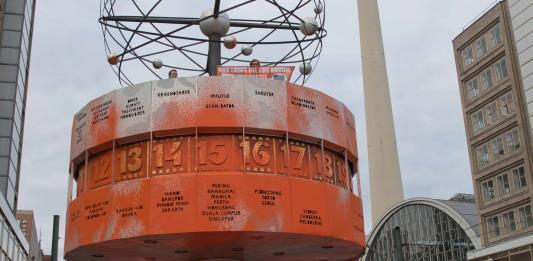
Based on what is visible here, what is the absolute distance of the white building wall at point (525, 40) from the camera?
63.4m

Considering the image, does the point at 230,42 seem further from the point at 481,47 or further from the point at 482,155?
the point at 481,47

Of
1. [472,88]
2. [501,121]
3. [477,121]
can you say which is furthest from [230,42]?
[472,88]

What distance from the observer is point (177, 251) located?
22.4 meters

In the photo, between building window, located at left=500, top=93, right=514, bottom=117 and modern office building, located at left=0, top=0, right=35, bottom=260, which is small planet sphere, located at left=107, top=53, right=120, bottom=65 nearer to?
modern office building, located at left=0, top=0, right=35, bottom=260

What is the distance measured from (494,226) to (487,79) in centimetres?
1487

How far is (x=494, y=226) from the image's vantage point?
225 feet

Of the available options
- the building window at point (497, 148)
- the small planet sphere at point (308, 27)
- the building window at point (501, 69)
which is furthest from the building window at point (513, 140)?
the small planet sphere at point (308, 27)

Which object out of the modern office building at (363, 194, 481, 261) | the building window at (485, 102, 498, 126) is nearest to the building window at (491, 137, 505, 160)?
the building window at (485, 102, 498, 126)

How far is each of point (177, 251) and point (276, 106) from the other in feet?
18.4

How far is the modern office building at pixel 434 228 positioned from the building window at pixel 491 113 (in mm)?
10875

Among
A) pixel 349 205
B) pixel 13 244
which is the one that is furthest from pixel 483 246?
pixel 349 205

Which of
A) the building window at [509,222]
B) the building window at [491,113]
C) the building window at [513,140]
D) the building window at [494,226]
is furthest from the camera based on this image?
the building window at [491,113]

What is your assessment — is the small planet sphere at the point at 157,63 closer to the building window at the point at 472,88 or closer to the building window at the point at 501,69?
the building window at the point at 501,69

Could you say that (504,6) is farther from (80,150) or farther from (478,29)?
(80,150)
